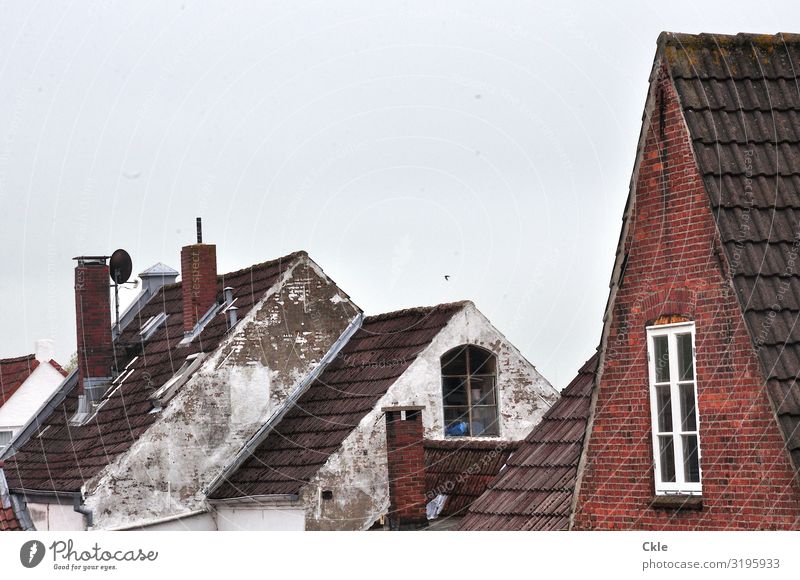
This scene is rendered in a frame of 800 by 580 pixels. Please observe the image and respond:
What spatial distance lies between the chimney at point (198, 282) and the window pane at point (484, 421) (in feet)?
19.6

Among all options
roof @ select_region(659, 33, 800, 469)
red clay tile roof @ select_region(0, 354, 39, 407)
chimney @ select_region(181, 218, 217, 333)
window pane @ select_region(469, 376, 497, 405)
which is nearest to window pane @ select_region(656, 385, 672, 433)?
roof @ select_region(659, 33, 800, 469)

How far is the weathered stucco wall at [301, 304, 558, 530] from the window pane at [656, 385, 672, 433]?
36.6 feet

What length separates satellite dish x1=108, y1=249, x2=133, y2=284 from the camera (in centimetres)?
2956

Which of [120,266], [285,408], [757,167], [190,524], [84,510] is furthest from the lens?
[120,266]

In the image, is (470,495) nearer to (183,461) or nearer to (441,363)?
(441,363)

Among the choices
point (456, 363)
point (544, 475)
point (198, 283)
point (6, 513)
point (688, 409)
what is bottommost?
point (544, 475)

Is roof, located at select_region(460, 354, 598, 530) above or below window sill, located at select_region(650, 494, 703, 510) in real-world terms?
above

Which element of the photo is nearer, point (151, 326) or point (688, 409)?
point (688, 409)

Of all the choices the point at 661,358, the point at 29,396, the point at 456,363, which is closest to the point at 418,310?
the point at 456,363

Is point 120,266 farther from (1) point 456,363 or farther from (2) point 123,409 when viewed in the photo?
(1) point 456,363

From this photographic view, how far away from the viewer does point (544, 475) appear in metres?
18.0

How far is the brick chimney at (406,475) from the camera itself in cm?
2256

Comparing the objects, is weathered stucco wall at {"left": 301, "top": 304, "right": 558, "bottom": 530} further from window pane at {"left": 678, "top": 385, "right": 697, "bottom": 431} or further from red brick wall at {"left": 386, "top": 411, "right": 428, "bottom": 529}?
window pane at {"left": 678, "top": 385, "right": 697, "bottom": 431}

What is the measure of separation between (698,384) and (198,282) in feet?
56.2
